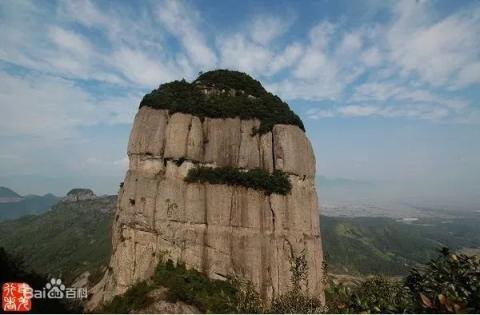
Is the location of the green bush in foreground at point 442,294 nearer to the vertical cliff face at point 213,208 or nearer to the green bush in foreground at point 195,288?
the green bush in foreground at point 195,288

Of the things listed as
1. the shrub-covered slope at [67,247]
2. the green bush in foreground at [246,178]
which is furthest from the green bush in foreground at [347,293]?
the shrub-covered slope at [67,247]

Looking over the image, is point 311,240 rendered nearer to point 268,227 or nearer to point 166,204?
point 268,227

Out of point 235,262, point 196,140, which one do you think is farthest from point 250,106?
point 235,262

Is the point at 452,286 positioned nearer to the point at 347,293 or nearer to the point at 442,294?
the point at 442,294

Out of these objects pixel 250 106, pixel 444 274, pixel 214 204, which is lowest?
pixel 444 274

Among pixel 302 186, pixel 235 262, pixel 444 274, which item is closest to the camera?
pixel 444 274

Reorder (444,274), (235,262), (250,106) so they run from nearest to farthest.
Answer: (444,274) < (235,262) < (250,106)

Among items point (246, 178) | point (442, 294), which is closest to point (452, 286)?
point (442, 294)

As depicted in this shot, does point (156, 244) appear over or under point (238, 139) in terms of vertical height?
under
